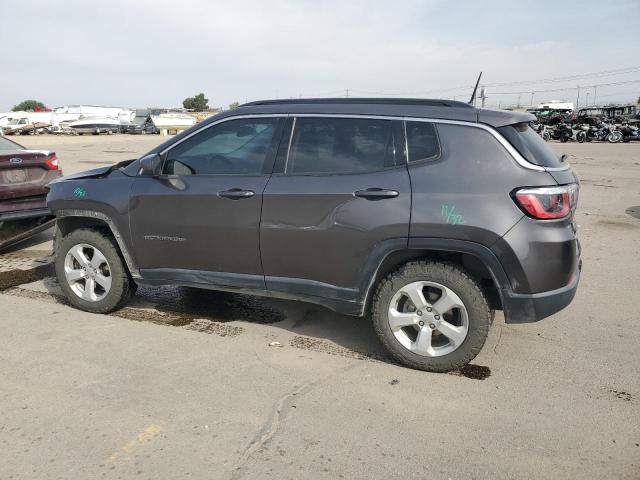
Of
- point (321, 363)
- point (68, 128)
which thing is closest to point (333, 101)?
point (321, 363)

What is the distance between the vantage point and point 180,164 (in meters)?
4.11

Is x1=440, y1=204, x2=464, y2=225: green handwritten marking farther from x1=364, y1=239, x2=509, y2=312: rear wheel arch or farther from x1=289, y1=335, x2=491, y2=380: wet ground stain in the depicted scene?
x1=289, y1=335, x2=491, y2=380: wet ground stain

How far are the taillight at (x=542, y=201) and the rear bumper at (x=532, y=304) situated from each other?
50 centimetres

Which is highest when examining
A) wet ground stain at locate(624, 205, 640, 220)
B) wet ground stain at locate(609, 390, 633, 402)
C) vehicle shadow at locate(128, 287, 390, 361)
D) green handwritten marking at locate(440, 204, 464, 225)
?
green handwritten marking at locate(440, 204, 464, 225)

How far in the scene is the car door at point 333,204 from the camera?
345cm

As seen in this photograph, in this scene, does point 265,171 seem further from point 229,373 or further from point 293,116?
point 229,373

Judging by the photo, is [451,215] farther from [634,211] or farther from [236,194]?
[634,211]

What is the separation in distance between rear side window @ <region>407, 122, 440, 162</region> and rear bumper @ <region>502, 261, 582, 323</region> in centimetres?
102

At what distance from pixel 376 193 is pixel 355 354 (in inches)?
48.5

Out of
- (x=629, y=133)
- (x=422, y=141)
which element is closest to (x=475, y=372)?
(x=422, y=141)

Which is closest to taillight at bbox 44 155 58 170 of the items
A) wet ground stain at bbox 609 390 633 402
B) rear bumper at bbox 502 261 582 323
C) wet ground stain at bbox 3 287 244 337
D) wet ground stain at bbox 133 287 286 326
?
wet ground stain at bbox 3 287 244 337

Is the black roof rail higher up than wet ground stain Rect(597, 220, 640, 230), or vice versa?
the black roof rail

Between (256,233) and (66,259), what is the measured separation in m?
2.00

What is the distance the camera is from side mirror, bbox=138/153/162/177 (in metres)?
4.11
